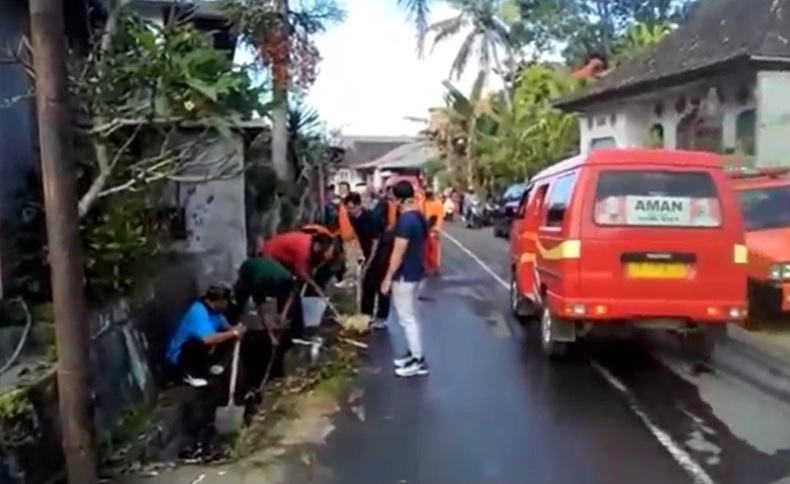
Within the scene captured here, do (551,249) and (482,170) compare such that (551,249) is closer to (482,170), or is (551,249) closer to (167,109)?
(167,109)

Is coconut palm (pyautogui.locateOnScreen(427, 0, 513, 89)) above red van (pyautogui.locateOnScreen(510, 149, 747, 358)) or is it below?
above

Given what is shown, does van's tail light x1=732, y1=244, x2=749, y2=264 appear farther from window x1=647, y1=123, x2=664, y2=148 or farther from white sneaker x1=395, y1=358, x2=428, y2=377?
window x1=647, y1=123, x2=664, y2=148

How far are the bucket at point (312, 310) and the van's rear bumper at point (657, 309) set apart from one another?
3.54m

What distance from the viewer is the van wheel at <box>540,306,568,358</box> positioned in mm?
9625

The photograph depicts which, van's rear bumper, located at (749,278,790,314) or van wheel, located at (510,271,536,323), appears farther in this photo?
van wheel, located at (510,271,536,323)

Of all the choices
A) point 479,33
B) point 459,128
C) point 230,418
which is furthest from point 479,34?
point 230,418

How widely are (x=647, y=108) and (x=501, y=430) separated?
18.3 metres

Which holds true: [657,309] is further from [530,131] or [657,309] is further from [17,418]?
[530,131]

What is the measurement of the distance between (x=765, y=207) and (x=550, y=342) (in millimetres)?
4358

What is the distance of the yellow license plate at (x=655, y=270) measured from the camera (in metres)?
8.91

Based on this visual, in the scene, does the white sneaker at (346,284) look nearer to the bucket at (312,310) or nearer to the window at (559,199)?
the bucket at (312,310)

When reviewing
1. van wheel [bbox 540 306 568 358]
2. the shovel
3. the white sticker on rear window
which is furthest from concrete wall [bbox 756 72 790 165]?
the shovel

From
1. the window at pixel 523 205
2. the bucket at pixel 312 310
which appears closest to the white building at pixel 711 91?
the window at pixel 523 205

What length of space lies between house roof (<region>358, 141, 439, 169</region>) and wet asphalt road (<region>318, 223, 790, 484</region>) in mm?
42669
